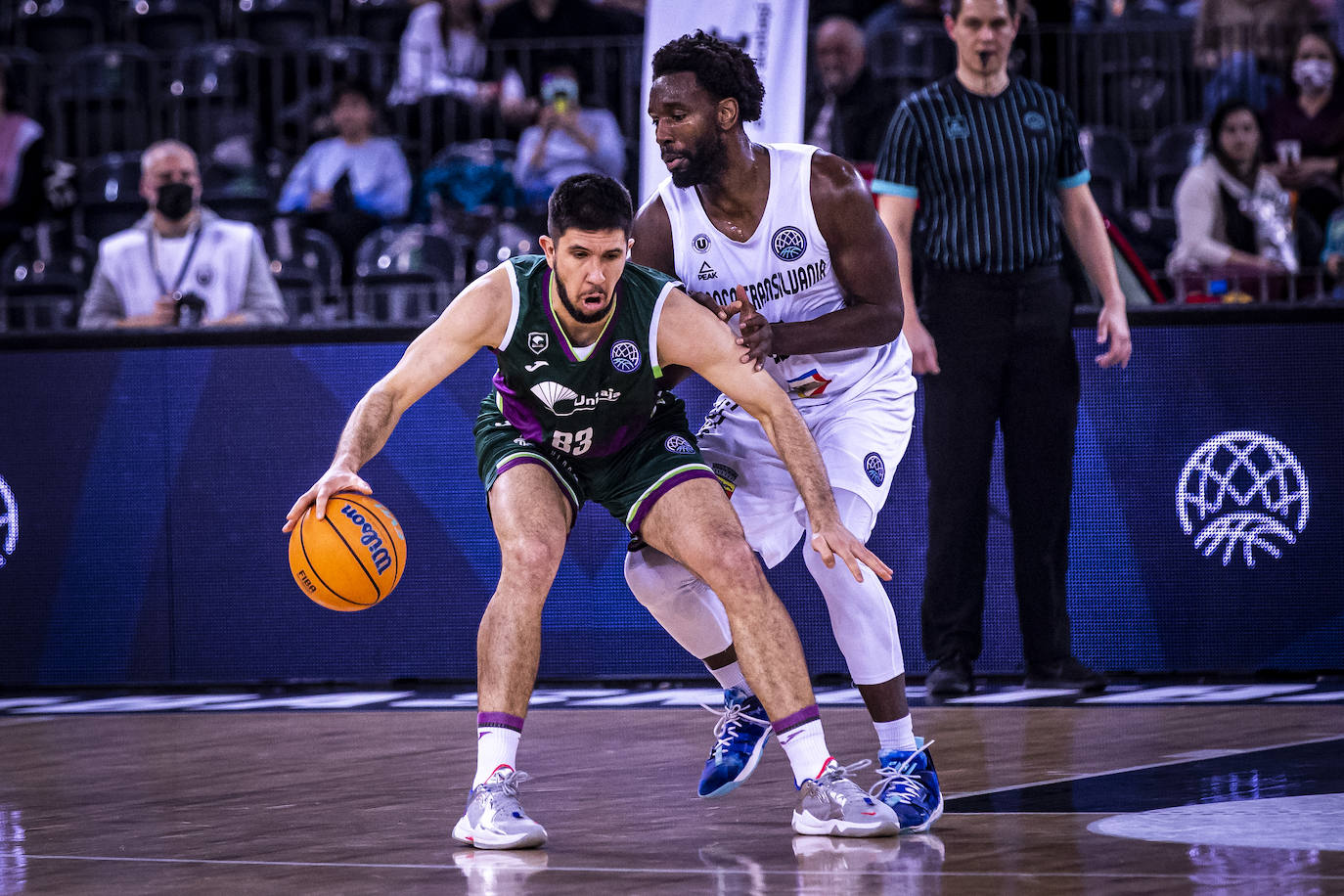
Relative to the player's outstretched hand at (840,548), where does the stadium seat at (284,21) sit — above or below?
above

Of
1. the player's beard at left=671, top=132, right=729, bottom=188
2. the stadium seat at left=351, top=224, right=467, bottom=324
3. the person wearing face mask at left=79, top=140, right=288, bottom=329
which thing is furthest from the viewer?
the stadium seat at left=351, top=224, right=467, bottom=324

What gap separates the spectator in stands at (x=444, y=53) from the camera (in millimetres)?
10945

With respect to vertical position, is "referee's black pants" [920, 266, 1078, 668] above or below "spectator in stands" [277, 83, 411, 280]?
below

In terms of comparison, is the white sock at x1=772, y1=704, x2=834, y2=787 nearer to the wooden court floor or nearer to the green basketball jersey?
the wooden court floor

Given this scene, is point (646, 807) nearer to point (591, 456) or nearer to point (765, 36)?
point (591, 456)

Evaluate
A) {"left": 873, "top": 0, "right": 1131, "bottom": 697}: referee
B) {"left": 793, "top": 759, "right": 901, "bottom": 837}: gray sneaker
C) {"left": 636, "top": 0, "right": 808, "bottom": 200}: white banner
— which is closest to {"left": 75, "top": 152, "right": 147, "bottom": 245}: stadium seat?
{"left": 636, "top": 0, "right": 808, "bottom": 200}: white banner

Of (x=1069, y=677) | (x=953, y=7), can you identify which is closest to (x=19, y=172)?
(x=953, y=7)

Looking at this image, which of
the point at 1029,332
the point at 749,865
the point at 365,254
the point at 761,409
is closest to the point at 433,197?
the point at 365,254

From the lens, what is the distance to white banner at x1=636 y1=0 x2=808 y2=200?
803 centimetres

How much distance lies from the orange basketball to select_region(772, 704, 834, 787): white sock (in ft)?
3.37

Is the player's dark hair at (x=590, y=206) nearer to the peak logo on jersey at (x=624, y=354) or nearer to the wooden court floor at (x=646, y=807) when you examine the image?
the peak logo on jersey at (x=624, y=354)

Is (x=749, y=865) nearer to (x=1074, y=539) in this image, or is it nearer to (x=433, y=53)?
(x=1074, y=539)

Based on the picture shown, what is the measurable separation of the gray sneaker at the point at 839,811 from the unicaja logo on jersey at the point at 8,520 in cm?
458

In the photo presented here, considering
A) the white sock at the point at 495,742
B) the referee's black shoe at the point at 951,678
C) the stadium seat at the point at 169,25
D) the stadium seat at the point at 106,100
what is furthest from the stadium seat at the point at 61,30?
the white sock at the point at 495,742
